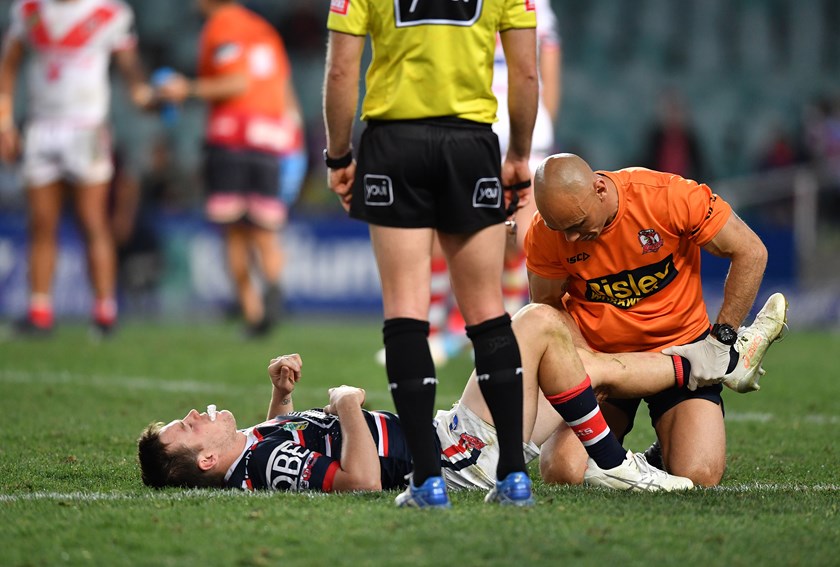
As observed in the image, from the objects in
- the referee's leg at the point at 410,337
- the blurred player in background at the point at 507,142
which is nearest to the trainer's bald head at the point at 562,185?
the referee's leg at the point at 410,337

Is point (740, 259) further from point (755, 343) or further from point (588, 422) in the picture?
point (588, 422)

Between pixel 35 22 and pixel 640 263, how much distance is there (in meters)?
7.20

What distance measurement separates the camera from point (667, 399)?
477 centimetres

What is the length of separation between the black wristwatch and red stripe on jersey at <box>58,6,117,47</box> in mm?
7264

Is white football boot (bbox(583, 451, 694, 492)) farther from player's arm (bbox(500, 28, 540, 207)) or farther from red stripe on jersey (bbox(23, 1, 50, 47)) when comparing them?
red stripe on jersey (bbox(23, 1, 50, 47))

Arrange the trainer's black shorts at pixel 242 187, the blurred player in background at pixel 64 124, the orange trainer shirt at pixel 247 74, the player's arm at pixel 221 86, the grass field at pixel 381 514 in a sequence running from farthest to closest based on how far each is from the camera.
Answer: the trainer's black shorts at pixel 242 187 → the orange trainer shirt at pixel 247 74 → the player's arm at pixel 221 86 → the blurred player in background at pixel 64 124 → the grass field at pixel 381 514

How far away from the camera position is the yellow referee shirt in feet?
12.4

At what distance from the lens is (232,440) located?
4352mm

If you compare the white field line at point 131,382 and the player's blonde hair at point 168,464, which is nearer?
the player's blonde hair at point 168,464

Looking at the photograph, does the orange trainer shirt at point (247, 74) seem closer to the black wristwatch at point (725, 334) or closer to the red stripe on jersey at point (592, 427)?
the black wristwatch at point (725, 334)

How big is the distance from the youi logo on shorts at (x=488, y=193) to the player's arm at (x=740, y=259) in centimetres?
98

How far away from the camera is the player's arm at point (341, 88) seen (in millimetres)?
3785

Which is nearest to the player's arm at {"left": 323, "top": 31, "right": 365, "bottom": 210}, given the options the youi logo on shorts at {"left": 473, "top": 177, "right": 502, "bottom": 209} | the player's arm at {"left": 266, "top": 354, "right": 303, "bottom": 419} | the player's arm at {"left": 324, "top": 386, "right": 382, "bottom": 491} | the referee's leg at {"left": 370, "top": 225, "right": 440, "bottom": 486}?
the referee's leg at {"left": 370, "top": 225, "right": 440, "bottom": 486}

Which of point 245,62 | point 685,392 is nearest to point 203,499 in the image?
point 685,392
